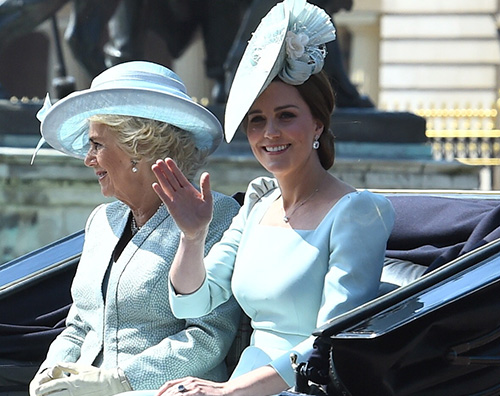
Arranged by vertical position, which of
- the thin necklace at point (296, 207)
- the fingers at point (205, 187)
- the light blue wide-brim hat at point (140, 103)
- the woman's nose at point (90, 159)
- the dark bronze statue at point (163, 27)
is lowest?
the thin necklace at point (296, 207)

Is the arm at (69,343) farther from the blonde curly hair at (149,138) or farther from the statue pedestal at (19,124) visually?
the statue pedestal at (19,124)

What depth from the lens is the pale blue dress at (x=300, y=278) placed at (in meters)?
2.78

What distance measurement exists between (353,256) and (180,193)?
0.42 metres

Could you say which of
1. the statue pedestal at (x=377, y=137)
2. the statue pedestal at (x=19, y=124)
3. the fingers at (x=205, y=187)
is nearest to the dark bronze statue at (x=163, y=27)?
the statue pedestal at (x=377, y=137)

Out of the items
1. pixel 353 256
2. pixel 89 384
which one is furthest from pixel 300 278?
pixel 89 384

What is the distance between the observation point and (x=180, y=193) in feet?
9.29

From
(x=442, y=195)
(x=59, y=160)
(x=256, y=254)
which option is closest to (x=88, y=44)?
(x=59, y=160)

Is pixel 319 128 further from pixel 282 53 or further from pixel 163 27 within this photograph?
pixel 163 27

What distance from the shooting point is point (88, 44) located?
9.45 m

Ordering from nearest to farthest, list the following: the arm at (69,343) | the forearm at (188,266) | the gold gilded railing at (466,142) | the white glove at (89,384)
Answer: the forearm at (188,266) → the white glove at (89,384) → the arm at (69,343) → the gold gilded railing at (466,142)

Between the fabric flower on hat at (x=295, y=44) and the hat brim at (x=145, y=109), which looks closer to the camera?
the fabric flower on hat at (x=295, y=44)

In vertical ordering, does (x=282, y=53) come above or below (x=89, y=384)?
above

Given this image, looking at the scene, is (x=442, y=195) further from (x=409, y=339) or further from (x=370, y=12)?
(x=370, y=12)

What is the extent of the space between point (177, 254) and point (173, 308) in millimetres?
148
